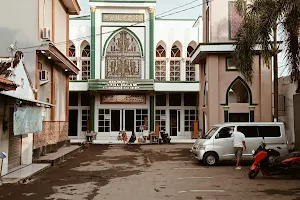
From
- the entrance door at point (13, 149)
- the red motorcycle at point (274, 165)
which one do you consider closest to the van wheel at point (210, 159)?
the red motorcycle at point (274, 165)

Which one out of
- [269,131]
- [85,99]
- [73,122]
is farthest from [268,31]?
[73,122]

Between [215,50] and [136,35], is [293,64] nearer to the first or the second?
[215,50]

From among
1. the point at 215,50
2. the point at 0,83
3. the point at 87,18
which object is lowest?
the point at 0,83

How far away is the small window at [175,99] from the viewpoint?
33.8m

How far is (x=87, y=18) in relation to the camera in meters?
33.4

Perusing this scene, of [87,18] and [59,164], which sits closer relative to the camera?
[59,164]

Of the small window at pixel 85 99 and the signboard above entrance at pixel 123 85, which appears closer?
the signboard above entrance at pixel 123 85

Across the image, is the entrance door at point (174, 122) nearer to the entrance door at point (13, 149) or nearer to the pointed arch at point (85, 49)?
the pointed arch at point (85, 49)

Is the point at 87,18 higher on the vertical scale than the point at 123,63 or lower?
higher

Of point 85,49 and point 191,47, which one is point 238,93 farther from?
point 85,49

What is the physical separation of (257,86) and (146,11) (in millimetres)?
12321

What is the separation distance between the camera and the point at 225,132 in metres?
15.9

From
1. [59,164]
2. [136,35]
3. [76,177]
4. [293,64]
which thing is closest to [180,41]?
[136,35]

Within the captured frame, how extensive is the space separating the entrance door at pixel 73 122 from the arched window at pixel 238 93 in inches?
560
